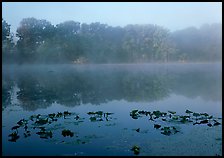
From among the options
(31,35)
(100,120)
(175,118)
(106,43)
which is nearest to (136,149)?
Answer: (100,120)

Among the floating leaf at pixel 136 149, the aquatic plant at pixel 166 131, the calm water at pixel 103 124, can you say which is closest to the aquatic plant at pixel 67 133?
the calm water at pixel 103 124

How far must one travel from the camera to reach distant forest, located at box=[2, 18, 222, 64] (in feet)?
213

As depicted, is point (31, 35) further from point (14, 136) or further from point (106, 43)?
point (14, 136)

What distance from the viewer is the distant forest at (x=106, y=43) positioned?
2559 inches

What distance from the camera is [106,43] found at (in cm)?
7800

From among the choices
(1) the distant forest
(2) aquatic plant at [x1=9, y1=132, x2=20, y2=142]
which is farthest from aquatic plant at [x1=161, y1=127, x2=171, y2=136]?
(1) the distant forest

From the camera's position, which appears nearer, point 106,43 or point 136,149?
point 136,149

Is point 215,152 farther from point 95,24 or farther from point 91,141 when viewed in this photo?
point 95,24

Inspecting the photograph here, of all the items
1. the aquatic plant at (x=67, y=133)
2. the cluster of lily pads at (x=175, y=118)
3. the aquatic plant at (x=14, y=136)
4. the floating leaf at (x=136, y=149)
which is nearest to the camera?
the floating leaf at (x=136, y=149)

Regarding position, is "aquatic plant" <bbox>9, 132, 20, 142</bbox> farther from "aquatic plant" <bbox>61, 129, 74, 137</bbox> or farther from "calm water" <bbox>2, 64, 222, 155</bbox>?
"aquatic plant" <bbox>61, 129, 74, 137</bbox>

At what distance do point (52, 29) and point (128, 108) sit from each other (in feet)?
198

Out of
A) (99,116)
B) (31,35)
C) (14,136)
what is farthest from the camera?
(31,35)

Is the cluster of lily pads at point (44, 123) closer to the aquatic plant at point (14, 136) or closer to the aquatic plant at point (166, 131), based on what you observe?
the aquatic plant at point (14, 136)

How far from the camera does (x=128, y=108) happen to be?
1457 cm
